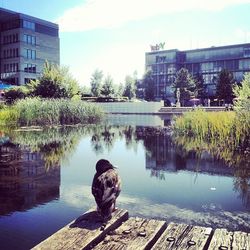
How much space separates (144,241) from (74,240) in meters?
0.72

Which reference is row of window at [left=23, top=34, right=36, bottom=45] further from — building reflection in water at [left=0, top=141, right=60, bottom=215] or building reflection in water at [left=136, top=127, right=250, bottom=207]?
building reflection in water at [left=0, top=141, right=60, bottom=215]

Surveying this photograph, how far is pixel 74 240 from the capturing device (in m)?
3.94

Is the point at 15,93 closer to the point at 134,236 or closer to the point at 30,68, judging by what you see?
the point at 30,68

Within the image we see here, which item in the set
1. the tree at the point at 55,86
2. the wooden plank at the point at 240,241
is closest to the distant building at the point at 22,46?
the tree at the point at 55,86

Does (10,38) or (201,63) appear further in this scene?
(201,63)

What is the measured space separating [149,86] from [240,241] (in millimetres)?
83622

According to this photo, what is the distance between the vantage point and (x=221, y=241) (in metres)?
4.14

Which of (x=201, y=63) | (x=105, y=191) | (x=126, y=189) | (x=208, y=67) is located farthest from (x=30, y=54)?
(x=105, y=191)

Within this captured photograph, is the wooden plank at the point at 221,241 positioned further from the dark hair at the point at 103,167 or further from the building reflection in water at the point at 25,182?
the building reflection in water at the point at 25,182

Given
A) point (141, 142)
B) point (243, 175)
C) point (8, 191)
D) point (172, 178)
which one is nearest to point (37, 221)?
point (8, 191)

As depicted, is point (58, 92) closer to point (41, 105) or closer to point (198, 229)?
point (41, 105)

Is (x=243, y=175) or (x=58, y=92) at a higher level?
(x=58, y=92)

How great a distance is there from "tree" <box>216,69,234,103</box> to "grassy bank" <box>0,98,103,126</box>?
45775 mm

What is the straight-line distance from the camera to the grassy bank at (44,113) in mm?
26547
